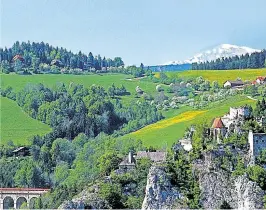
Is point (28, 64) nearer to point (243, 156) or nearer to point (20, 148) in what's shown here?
point (20, 148)

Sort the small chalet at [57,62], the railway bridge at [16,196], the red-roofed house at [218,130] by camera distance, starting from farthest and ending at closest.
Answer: the small chalet at [57,62] < the railway bridge at [16,196] < the red-roofed house at [218,130]

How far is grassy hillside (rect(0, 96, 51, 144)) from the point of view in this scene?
208ft

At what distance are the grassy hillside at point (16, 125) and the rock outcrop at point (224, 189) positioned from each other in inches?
1233

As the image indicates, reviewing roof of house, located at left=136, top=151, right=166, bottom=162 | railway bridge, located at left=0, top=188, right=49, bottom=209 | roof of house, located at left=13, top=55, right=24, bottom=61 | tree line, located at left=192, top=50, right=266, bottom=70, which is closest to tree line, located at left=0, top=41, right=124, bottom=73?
roof of house, located at left=13, top=55, right=24, bottom=61

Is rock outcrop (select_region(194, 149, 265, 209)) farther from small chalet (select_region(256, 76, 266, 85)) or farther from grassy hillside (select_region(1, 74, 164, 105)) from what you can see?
grassy hillside (select_region(1, 74, 164, 105))

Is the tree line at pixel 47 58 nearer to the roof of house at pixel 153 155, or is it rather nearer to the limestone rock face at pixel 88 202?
the roof of house at pixel 153 155

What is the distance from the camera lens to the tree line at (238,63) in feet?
281

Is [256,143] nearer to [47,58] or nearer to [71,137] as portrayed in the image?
[71,137]

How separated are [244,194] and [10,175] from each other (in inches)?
1050

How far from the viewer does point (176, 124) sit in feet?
199

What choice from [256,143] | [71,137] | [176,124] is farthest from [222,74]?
[256,143]

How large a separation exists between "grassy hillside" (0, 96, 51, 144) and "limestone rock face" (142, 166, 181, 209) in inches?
1203

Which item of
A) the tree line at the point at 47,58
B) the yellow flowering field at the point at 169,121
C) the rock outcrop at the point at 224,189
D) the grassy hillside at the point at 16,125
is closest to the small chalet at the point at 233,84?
the yellow flowering field at the point at 169,121

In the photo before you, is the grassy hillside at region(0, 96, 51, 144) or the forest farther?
the grassy hillside at region(0, 96, 51, 144)
